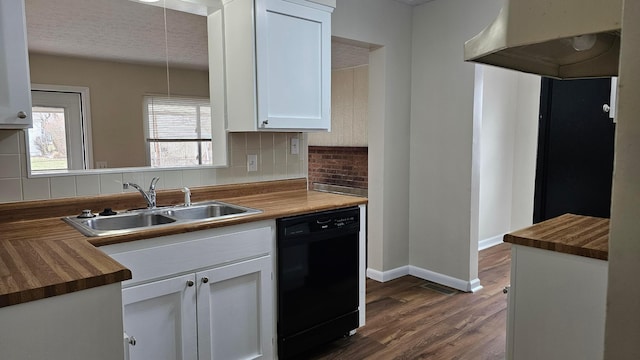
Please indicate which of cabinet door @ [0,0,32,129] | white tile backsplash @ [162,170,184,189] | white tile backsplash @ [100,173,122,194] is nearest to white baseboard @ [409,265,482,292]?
white tile backsplash @ [162,170,184,189]

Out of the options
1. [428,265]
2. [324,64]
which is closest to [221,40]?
[324,64]

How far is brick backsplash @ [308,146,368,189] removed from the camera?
18.1 feet

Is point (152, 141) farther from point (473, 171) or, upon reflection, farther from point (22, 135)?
point (473, 171)

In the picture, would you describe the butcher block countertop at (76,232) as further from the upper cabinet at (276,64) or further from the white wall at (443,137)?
the white wall at (443,137)

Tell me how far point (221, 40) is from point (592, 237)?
2211mm

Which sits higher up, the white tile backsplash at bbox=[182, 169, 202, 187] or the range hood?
the range hood

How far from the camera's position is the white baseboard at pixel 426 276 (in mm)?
3482

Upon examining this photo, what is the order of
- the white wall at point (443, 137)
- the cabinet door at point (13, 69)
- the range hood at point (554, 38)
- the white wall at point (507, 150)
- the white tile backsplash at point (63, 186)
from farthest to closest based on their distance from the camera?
the white wall at point (507, 150), the white wall at point (443, 137), the white tile backsplash at point (63, 186), the cabinet door at point (13, 69), the range hood at point (554, 38)

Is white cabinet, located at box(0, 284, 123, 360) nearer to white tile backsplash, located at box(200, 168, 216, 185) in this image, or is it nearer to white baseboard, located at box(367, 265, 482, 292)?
white tile backsplash, located at box(200, 168, 216, 185)

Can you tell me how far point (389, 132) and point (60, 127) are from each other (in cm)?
331

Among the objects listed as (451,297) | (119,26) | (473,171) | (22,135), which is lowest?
(451,297)

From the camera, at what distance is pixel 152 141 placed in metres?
4.83

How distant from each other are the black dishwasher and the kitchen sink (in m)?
0.28

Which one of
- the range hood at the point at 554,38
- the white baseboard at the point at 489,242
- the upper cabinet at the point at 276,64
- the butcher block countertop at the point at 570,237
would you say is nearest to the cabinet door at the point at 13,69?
the upper cabinet at the point at 276,64
